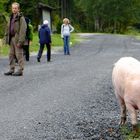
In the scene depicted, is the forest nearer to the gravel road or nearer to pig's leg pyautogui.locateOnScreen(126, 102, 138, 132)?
the gravel road

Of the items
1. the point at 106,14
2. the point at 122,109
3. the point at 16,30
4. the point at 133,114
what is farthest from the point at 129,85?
the point at 106,14

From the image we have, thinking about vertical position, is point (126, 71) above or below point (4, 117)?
above

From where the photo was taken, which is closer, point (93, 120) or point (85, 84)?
point (93, 120)

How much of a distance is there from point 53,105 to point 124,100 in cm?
337

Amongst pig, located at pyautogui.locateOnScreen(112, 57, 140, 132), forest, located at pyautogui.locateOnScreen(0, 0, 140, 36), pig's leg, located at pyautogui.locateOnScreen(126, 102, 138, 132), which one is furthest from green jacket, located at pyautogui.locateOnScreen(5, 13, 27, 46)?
forest, located at pyautogui.locateOnScreen(0, 0, 140, 36)

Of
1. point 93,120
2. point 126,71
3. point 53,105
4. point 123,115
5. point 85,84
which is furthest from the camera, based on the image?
point 85,84

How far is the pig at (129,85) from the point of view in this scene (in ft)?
27.5

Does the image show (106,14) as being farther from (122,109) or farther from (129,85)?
(129,85)

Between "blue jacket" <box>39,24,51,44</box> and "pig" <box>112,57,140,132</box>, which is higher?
"pig" <box>112,57,140,132</box>

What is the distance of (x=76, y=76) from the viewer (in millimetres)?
18094

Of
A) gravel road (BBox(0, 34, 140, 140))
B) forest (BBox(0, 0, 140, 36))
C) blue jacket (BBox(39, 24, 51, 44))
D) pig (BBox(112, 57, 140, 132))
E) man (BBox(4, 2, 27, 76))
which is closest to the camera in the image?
pig (BBox(112, 57, 140, 132))

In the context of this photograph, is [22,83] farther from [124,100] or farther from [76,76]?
[124,100]

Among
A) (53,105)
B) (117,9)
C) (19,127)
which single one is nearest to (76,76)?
(53,105)

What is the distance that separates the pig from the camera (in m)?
8.38
